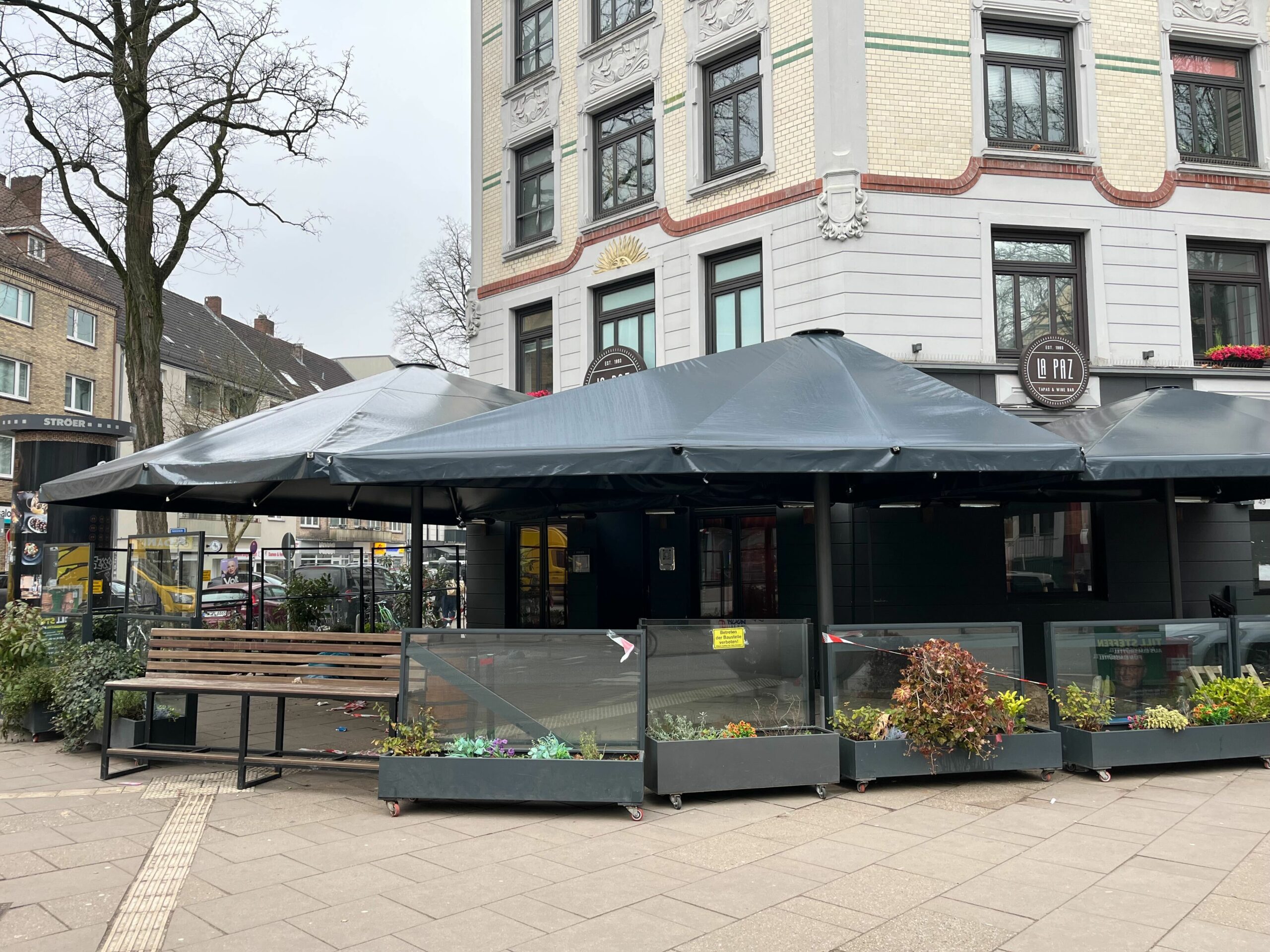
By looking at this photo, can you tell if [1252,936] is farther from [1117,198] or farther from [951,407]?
[1117,198]

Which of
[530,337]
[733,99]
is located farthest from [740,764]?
[530,337]

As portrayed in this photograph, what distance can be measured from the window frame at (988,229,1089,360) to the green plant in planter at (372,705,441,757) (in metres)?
9.78

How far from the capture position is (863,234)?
13070 mm

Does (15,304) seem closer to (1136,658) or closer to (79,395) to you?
(79,395)

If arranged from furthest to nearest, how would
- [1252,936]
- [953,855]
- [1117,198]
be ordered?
1. [1117,198]
2. [953,855]
3. [1252,936]

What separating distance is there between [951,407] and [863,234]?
17.3 feet

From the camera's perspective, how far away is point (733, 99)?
49.2ft

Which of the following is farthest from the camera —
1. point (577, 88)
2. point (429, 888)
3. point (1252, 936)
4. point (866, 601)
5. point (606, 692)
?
point (577, 88)

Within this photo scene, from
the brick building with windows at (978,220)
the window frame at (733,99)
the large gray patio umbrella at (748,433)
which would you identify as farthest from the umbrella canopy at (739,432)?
the window frame at (733,99)

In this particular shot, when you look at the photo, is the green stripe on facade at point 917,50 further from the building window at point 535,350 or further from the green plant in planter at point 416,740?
the green plant in planter at point 416,740

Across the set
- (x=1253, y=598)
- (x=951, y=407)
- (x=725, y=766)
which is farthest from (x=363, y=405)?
(x=1253, y=598)

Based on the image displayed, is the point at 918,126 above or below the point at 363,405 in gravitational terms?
above

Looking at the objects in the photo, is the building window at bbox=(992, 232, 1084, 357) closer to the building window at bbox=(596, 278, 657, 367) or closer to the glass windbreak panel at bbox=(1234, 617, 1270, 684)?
the building window at bbox=(596, 278, 657, 367)

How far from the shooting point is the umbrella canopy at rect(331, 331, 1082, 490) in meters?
7.50
